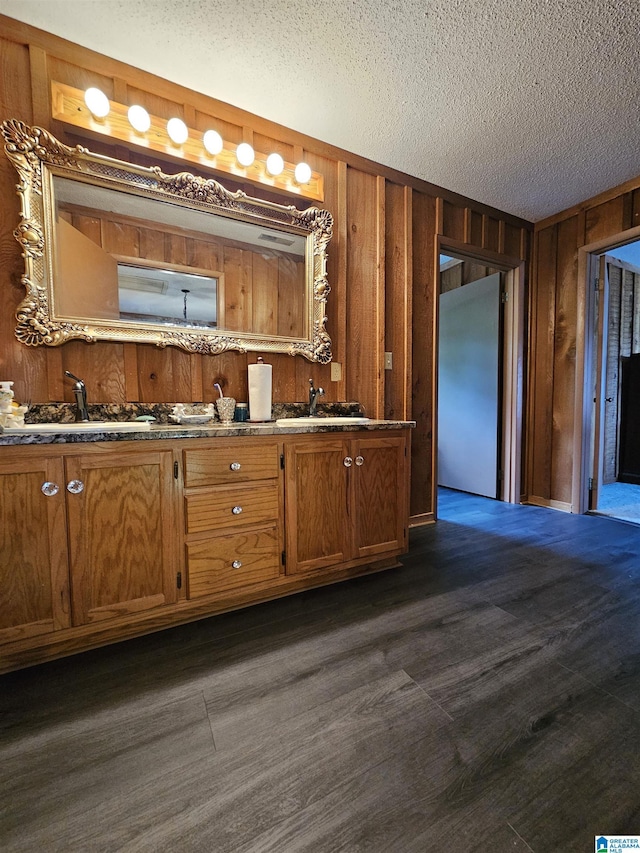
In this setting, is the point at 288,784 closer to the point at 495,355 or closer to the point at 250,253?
the point at 250,253

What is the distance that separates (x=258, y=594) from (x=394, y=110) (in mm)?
2554

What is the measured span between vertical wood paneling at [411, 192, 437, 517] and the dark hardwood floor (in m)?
1.11

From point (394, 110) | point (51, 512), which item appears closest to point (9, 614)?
point (51, 512)

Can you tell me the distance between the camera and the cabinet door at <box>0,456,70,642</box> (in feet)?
3.77

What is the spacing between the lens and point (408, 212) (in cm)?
248

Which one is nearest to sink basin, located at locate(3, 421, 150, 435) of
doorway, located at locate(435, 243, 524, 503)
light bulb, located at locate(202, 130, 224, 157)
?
light bulb, located at locate(202, 130, 224, 157)

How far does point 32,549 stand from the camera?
3.89 ft

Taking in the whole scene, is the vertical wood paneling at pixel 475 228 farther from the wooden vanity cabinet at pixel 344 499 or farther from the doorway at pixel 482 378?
the wooden vanity cabinet at pixel 344 499

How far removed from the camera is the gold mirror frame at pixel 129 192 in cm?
152

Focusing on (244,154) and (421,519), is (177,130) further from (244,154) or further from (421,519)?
(421,519)

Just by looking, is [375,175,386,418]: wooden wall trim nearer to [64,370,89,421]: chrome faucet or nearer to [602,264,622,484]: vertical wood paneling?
[64,370,89,421]: chrome faucet

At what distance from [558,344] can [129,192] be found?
3.29 metres

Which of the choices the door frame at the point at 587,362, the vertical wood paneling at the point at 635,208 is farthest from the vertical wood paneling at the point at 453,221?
the vertical wood paneling at the point at 635,208
